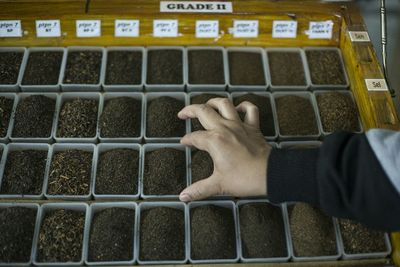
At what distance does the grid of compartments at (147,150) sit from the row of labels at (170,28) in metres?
0.07

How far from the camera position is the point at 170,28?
1853 millimetres

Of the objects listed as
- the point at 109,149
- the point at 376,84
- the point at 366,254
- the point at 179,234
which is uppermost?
the point at 376,84

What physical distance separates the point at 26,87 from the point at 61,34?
27cm

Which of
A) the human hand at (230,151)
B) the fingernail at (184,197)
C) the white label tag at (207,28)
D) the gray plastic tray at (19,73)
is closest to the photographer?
the human hand at (230,151)

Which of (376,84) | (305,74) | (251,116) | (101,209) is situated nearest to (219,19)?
(305,74)

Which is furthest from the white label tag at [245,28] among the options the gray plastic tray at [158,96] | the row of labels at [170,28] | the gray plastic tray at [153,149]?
the gray plastic tray at [153,149]

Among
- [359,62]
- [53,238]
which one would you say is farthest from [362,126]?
[53,238]

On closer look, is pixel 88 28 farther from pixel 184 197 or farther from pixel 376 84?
pixel 376 84

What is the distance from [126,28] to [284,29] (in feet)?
2.10

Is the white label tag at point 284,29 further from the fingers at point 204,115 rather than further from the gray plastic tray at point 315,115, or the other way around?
the fingers at point 204,115

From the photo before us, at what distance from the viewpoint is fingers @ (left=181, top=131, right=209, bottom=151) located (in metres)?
1.44

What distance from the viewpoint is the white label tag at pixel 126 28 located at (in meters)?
1.82

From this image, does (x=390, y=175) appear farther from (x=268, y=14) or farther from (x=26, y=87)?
(x=26, y=87)

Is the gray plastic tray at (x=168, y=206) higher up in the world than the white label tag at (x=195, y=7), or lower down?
lower down
